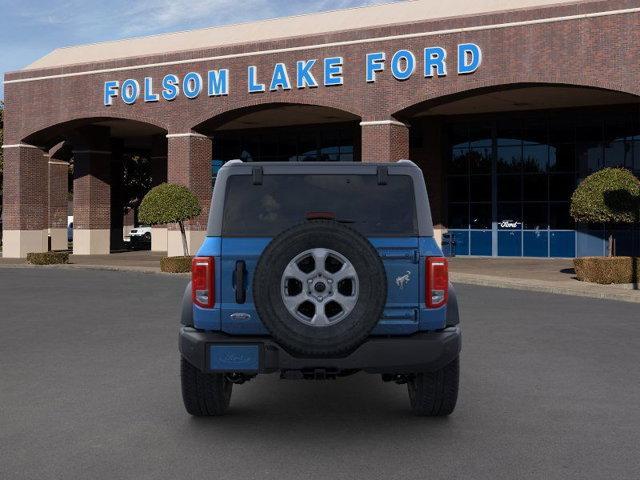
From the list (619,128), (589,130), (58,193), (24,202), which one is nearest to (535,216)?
(589,130)

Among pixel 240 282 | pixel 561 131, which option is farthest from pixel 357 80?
pixel 240 282

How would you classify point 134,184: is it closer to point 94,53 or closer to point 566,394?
point 94,53

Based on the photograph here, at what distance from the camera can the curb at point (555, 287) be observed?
18.5m

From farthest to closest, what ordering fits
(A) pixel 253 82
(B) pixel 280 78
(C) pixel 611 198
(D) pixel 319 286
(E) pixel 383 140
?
(A) pixel 253 82 → (B) pixel 280 78 → (E) pixel 383 140 → (C) pixel 611 198 → (D) pixel 319 286

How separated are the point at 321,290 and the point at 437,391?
155 centimetres

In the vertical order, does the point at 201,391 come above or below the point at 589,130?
below

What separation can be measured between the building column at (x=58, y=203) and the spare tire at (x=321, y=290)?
39557 millimetres

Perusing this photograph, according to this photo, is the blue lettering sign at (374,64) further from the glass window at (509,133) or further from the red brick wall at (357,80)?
the glass window at (509,133)

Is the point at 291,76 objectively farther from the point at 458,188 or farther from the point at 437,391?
the point at 437,391

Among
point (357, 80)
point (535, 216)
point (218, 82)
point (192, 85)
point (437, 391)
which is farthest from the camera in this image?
point (535, 216)

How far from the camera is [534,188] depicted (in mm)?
35969

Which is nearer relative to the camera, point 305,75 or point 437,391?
point 437,391

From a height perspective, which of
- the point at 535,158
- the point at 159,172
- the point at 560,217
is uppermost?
the point at 159,172

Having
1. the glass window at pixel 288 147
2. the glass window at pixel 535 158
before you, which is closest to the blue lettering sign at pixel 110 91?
the glass window at pixel 288 147
